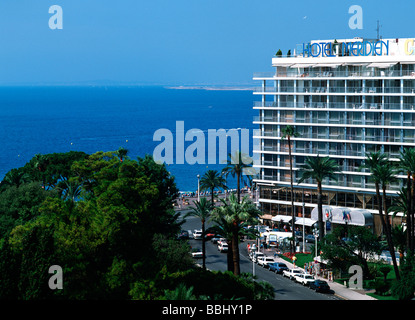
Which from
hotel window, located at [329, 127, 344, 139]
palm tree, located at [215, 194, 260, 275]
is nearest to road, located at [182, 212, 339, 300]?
palm tree, located at [215, 194, 260, 275]

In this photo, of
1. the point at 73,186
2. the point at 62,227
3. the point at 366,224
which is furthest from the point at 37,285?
the point at 366,224

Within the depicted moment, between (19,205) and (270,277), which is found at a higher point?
(19,205)

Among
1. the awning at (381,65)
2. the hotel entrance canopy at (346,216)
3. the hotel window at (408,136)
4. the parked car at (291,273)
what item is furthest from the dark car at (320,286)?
the awning at (381,65)

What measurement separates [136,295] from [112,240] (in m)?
4.38

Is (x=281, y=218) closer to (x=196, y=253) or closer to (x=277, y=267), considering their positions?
(x=196, y=253)

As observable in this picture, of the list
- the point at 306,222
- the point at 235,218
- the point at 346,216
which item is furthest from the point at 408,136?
the point at 235,218

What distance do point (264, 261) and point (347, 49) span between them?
33.6 metres

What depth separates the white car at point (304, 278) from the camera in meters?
65.9

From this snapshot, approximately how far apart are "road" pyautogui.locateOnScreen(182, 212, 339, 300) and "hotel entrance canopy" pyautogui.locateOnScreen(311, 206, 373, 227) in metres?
11.6

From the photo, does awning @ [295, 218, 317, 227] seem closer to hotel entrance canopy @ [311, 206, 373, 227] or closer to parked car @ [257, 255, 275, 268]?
hotel entrance canopy @ [311, 206, 373, 227]

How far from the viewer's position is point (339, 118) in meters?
90.9

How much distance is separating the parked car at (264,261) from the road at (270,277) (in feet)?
1.95

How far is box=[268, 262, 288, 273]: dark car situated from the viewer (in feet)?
233

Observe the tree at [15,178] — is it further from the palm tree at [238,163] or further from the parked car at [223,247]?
the parked car at [223,247]
